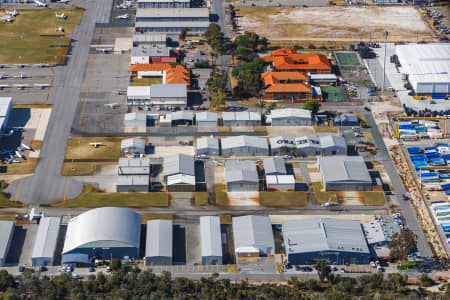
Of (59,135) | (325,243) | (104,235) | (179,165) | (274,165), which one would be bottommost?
(325,243)

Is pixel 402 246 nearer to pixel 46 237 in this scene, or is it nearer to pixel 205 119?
pixel 205 119

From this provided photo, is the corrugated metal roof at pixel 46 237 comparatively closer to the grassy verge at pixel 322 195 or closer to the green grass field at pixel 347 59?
the grassy verge at pixel 322 195

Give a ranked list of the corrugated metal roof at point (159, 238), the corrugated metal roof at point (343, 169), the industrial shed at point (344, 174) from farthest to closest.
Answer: the corrugated metal roof at point (343, 169) < the industrial shed at point (344, 174) < the corrugated metal roof at point (159, 238)

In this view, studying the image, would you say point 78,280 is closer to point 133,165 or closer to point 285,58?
point 133,165

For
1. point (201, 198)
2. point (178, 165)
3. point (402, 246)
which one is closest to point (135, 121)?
point (178, 165)

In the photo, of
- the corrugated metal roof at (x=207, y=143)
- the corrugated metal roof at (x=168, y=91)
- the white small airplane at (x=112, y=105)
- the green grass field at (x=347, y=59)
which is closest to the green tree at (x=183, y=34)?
the corrugated metal roof at (x=168, y=91)

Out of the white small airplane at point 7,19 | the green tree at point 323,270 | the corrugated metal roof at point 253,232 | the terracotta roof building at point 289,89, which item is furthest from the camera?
the white small airplane at point 7,19

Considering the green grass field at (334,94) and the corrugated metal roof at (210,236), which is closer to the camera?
the corrugated metal roof at (210,236)

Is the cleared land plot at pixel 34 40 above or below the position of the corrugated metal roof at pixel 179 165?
above
